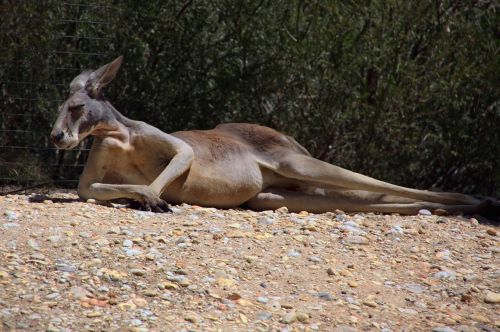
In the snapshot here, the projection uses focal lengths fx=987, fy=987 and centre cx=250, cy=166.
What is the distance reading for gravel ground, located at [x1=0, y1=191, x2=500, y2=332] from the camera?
200 inches

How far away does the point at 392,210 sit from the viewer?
26.3 feet

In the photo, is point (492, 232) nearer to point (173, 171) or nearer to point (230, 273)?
point (173, 171)

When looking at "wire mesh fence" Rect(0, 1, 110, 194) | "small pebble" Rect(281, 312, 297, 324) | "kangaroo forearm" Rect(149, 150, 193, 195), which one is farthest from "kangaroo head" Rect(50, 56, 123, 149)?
"small pebble" Rect(281, 312, 297, 324)

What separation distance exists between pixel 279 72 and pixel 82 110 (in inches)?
95.2

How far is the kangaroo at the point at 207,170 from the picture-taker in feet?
24.1

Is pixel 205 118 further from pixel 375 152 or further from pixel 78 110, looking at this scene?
pixel 78 110

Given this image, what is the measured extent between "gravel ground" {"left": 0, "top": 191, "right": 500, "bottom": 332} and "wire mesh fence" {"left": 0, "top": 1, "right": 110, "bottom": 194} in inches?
80.2

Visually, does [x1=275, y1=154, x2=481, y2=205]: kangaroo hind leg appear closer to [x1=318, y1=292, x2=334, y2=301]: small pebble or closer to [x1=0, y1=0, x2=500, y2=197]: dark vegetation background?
[x1=0, y1=0, x2=500, y2=197]: dark vegetation background

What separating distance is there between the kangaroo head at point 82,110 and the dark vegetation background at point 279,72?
4.98ft

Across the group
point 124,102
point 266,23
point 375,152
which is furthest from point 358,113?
point 124,102

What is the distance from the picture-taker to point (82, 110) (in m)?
7.36

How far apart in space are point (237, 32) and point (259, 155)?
61.1 inches

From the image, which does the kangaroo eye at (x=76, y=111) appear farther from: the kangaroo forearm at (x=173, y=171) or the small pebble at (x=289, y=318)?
the small pebble at (x=289, y=318)

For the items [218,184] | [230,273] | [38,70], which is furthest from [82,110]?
[230,273]
